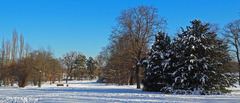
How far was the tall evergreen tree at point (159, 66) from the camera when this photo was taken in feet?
67.6

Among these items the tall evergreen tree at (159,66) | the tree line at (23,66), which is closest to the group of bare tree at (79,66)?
the tree line at (23,66)

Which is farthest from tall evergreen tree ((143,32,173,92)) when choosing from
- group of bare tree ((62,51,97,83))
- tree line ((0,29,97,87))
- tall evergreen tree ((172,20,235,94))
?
group of bare tree ((62,51,97,83))

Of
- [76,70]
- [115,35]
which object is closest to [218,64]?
[115,35]

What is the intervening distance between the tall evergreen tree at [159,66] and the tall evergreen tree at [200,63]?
1054 mm

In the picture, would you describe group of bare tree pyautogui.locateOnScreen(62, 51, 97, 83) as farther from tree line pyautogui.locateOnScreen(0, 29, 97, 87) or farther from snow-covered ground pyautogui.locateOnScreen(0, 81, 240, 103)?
snow-covered ground pyautogui.locateOnScreen(0, 81, 240, 103)

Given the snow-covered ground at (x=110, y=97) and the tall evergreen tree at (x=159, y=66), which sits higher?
the tall evergreen tree at (x=159, y=66)

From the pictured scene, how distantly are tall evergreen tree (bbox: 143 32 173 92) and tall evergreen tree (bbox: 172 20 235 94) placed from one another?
3.46ft

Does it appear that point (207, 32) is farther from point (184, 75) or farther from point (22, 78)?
point (22, 78)

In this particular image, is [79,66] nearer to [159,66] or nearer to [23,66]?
[23,66]

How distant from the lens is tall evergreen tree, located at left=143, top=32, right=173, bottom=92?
67.6ft

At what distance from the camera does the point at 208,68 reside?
18.7 meters

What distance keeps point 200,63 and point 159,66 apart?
414 cm

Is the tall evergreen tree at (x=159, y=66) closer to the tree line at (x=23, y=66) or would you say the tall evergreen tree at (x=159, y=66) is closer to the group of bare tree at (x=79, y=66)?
the tree line at (x=23, y=66)

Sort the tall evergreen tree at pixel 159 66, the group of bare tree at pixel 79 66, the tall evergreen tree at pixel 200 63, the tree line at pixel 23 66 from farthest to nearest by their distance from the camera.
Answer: the group of bare tree at pixel 79 66 < the tree line at pixel 23 66 < the tall evergreen tree at pixel 159 66 < the tall evergreen tree at pixel 200 63
